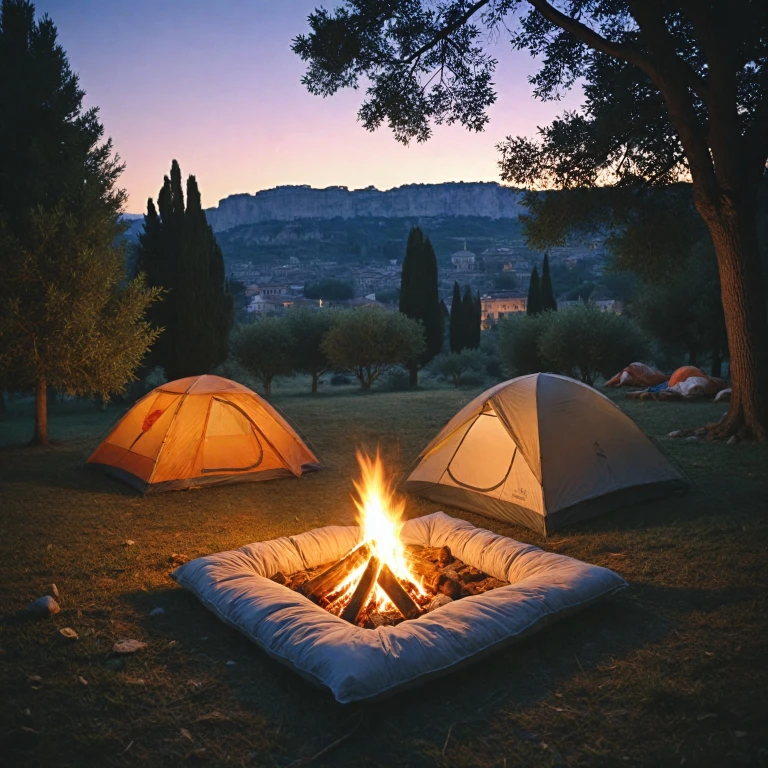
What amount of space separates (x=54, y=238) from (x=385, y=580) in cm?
883

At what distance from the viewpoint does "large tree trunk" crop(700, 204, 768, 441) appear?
9758 mm

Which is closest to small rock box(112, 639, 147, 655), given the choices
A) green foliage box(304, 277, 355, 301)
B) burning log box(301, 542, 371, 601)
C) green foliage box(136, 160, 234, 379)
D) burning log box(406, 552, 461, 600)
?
burning log box(301, 542, 371, 601)

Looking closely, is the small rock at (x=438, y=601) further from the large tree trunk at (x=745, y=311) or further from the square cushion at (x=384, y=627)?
the large tree trunk at (x=745, y=311)

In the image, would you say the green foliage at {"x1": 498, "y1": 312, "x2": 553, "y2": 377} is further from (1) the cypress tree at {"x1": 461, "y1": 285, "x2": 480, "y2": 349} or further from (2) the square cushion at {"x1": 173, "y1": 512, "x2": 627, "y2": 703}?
(2) the square cushion at {"x1": 173, "y1": 512, "x2": 627, "y2": 703}

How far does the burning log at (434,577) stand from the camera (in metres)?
4.66

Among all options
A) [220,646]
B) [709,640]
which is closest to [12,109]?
A: [220,646]

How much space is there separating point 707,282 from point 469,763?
22.0m

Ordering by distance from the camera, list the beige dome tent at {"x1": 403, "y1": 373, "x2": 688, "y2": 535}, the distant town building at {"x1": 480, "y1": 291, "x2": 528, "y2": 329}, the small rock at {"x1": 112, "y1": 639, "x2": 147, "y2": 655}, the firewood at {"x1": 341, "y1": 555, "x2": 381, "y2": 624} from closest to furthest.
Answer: the small rock at {"x1": 112, "y1": 639, "x2": 147, "y2": 655} → the firewood at {"x1": 341, "y1": 555, "x2": 381, "y2": 624} → the beige dome tent at {"x1": 403, "y1": 373, "x2": 688, "y2": 535} → the distant town building at {"x1": 480, "y1": 291, "x2": 528, "y2": 329}

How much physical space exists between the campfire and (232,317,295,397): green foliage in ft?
68.0

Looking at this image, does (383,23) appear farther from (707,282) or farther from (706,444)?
(707,282)

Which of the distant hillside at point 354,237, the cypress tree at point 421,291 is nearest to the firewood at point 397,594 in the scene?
the cypress tree at point 421,291

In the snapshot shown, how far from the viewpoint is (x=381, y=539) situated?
17.8 ft

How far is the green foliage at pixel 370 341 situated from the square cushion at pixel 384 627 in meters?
20.3

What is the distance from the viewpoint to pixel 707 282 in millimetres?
21516
